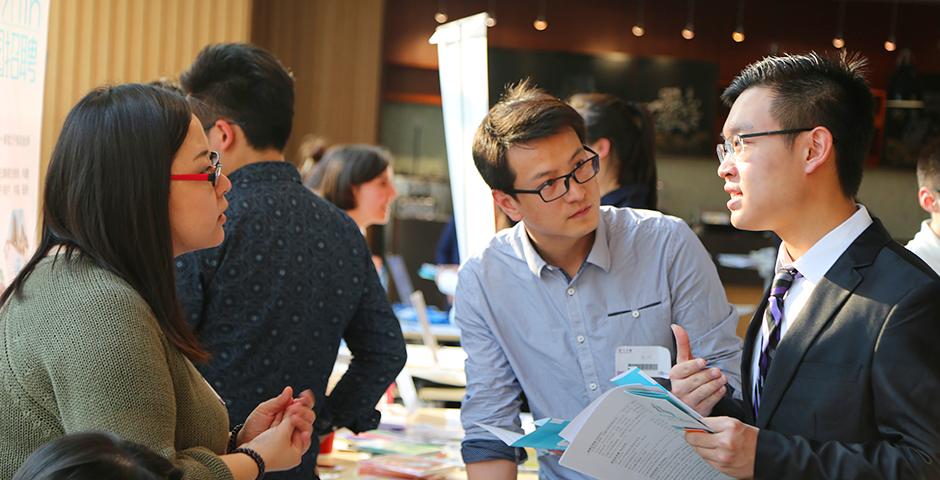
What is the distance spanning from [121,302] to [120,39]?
9.98 feet

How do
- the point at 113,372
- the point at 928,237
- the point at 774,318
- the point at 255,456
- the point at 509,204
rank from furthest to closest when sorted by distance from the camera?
the point at 928,237 < the point at 509,204 < the point at 774,318 < the point at 255,456 < the point at 113,372

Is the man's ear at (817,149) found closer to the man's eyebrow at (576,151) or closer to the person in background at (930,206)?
the man's eyebrow at (576,151)

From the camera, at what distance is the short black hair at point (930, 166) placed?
3277 millimetres

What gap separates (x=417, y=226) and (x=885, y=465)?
763cm

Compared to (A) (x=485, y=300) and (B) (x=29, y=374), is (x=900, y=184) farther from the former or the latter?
(B) (x=29, y=374)

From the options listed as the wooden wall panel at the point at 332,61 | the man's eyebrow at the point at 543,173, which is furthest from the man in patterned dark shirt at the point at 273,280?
the wooden wall panel at the point at 332,61

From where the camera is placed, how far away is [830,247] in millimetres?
1684

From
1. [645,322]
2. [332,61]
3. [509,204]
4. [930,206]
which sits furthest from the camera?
[332,61]

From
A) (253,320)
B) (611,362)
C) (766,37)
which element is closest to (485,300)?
(611,362)

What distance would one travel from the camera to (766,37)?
10.2m

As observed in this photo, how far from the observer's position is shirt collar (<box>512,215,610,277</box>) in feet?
7.26

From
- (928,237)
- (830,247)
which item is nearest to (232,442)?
(830,247)

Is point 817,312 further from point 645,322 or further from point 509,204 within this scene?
point 509,204

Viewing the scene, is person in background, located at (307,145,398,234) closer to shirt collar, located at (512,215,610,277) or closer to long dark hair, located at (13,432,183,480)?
shirt collar, located at (512,215,610,277)
